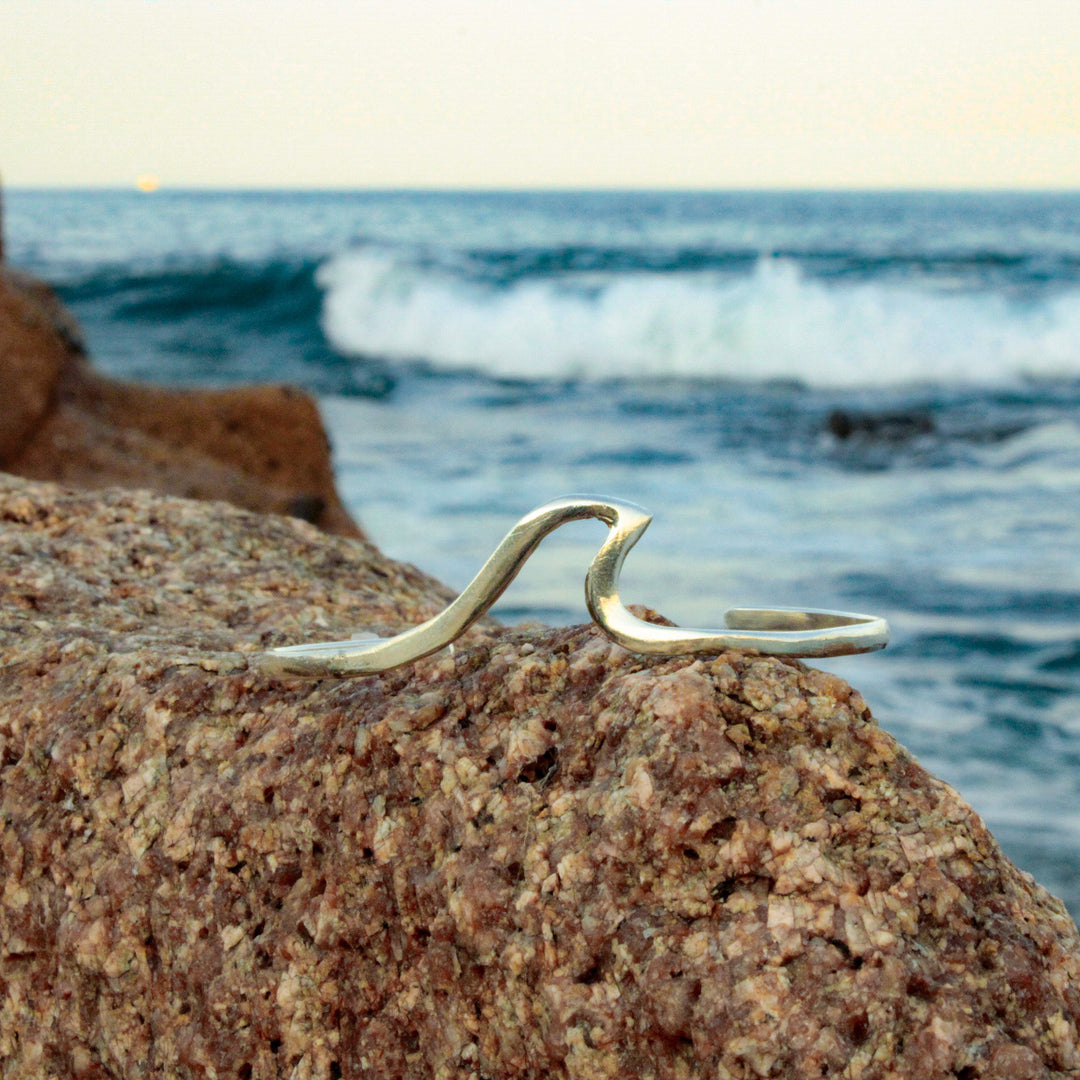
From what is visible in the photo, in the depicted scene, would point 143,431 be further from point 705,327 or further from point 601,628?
point 705,327

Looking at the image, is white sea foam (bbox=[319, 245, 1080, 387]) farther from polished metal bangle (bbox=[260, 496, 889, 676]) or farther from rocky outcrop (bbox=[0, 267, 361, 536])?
polished metal bangle (bbox=[260, 496, 889, 676])

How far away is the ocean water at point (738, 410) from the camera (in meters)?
5.27

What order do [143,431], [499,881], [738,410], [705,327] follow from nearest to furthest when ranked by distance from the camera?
1. [499,881]
2. [143,431]
3. [738,410]
4. [705,327]

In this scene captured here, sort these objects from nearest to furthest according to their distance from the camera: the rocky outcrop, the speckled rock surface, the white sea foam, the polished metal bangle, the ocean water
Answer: the speckled rock surface, the polished metal bangle, the rocky outcrop, the ocean water, the white sea foam

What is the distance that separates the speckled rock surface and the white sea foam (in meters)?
13.7

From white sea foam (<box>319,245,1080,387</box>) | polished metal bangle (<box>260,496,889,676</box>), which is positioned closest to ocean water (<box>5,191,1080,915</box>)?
white sea foam (<box>319,245,1080,387</box>)

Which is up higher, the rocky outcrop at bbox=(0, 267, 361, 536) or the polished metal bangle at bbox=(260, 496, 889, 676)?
the polished metal bangle at bbox=(260, 496, 889, 676)

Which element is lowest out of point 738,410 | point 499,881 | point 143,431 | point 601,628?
point 738,410

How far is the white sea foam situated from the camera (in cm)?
1510

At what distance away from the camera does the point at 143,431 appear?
479cm

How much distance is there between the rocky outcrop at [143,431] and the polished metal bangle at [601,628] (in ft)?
9.70

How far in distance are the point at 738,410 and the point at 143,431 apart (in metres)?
8.38

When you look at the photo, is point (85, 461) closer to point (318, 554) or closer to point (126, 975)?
point (318, 554)

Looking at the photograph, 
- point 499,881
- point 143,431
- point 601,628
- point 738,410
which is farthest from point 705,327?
point 499,881
